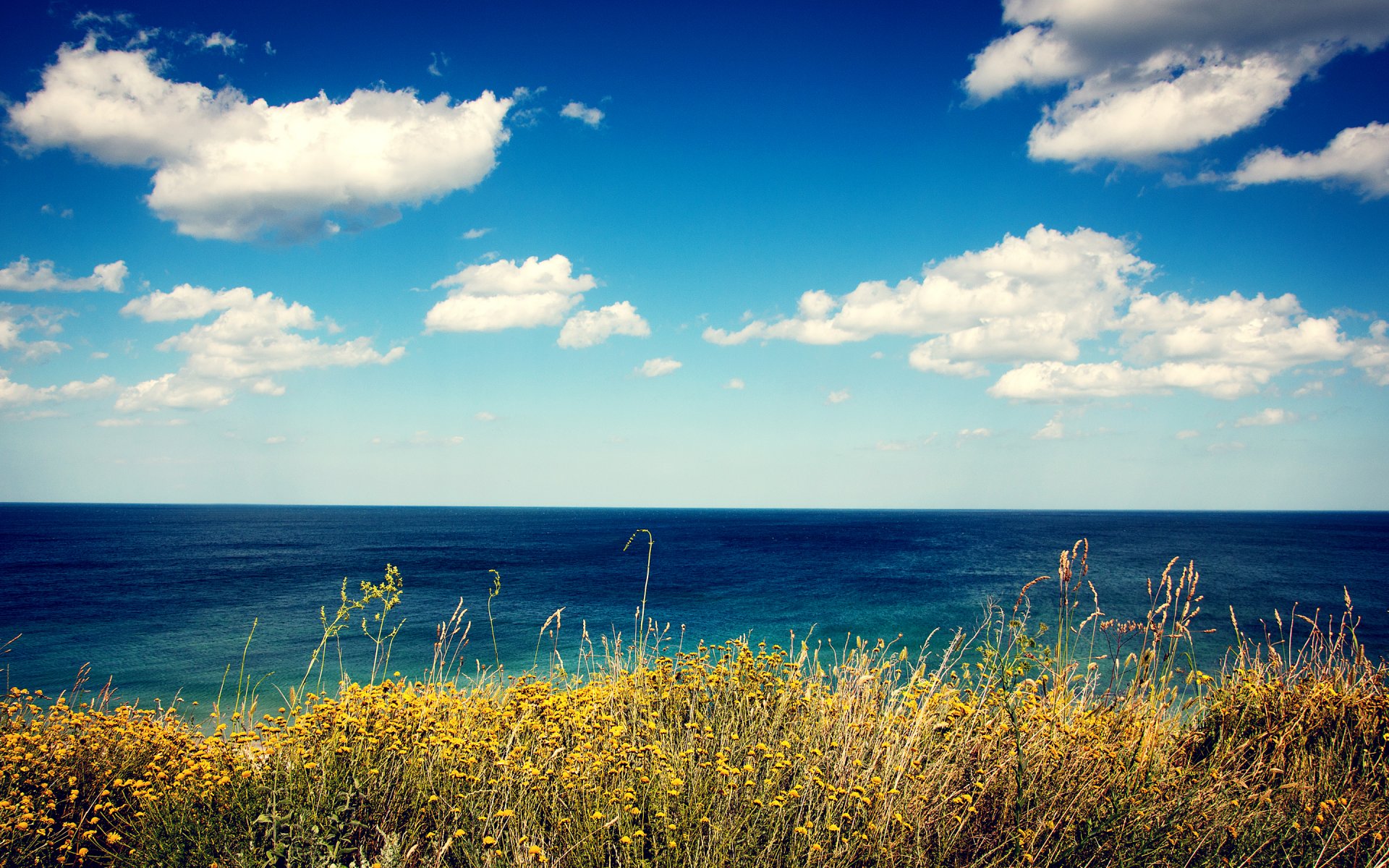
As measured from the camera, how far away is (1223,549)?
78.0 metres

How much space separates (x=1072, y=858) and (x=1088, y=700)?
3203 mm

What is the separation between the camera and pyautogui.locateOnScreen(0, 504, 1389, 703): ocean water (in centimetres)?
2333

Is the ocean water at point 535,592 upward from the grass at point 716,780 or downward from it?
downward

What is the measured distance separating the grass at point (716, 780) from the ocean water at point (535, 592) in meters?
2.73

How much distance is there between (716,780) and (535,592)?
37.7 m

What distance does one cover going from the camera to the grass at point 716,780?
3463mm

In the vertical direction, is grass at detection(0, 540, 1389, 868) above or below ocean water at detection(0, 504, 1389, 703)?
above

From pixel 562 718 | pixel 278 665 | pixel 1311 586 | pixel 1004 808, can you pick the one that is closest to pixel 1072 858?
pixel 1004 808

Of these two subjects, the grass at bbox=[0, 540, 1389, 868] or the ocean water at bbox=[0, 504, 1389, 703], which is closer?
the grass at bbox=[0, 540, 1389, 868]

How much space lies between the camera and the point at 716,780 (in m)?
3.89

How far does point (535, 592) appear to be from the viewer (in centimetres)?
3950

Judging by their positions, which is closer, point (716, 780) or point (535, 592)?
point (716, 780)

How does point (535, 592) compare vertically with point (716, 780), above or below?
below

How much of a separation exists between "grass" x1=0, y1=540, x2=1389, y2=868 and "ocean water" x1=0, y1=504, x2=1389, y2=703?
2729 mm
